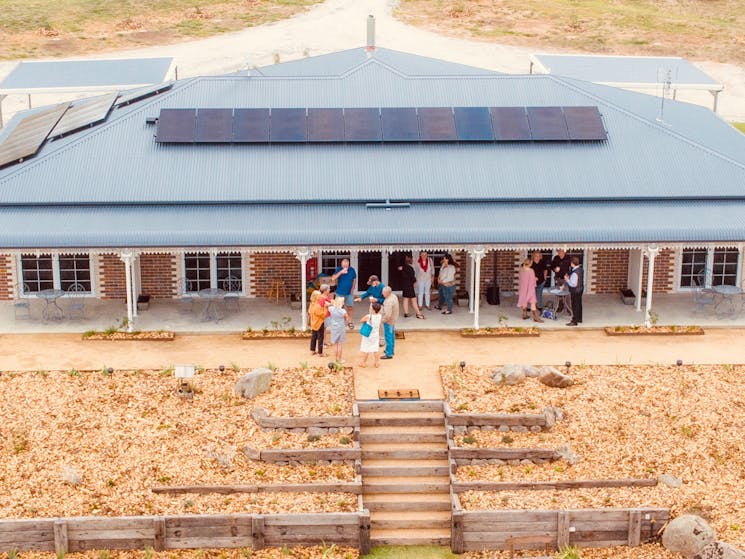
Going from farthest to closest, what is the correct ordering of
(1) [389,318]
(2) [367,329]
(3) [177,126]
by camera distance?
(3) [177,126], (1) [389,318], (2) [367,329]

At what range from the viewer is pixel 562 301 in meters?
31.5

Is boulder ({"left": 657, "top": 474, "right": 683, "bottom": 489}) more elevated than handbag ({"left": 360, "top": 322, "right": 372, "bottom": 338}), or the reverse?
handbag ({"left": 360, "top": 322, "right": 372, "bottom": 338})

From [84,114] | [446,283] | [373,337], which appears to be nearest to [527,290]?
[446,283]

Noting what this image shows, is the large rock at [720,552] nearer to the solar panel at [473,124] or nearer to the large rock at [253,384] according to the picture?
the large rock at [253,384]

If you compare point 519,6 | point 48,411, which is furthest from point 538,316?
point 519,6

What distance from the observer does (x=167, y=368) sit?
2786cm

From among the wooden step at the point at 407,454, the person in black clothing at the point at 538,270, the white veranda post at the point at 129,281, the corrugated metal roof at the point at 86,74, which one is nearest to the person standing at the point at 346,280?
the person in black clothing at the point at 538,270

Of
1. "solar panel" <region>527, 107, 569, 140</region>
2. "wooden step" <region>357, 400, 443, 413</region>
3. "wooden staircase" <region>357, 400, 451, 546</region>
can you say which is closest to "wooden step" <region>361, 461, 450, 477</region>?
"wooden staircase" <region>357, 400, 451, 546</region>

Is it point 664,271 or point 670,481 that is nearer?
point 670,481

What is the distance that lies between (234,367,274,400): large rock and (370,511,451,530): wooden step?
4.14 m

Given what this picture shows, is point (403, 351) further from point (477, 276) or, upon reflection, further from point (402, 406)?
point (402, 406)

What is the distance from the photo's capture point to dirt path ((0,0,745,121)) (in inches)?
2445

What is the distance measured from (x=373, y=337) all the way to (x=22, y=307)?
30.2 feet

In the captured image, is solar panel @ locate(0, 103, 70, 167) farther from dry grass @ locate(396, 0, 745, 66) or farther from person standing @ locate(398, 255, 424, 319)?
dry grass @ locate(396, 0, 745, 66)
